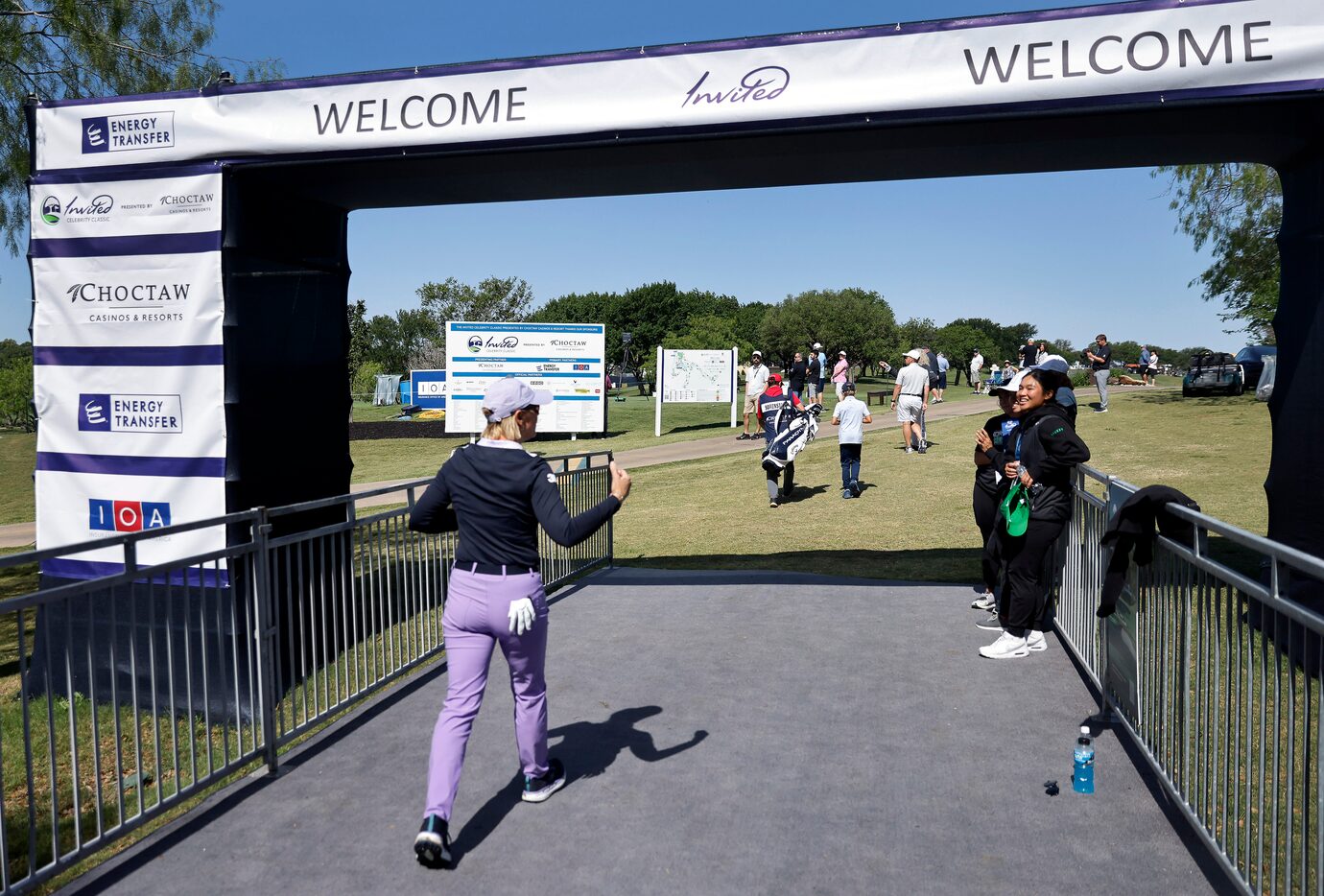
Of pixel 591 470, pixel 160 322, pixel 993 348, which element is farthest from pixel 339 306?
pixel 993 348

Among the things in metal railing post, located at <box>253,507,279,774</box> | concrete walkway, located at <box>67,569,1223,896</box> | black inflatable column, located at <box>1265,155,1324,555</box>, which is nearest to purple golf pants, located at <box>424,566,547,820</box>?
concrete walkway, located at <box>67,569,1223,896</box>

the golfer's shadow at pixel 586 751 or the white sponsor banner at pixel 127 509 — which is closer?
the golfer's shadow at pixel 586 751

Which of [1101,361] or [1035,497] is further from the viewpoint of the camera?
[1101,361]

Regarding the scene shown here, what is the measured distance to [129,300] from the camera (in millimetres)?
6539

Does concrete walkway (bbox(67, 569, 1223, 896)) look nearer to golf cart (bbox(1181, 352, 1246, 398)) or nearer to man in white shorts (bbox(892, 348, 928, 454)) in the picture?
man in white shorts (bbox(892, 348, 928, 454))

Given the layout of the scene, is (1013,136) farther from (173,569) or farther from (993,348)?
(993,348)

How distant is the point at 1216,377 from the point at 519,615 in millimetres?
31565

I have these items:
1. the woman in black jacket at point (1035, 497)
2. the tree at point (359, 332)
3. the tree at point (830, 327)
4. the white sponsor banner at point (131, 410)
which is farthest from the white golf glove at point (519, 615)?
the tree at point (830, 327)

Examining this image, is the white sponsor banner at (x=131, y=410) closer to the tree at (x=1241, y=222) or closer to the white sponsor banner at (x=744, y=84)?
the white sponsor banner at (x=744, y=84)

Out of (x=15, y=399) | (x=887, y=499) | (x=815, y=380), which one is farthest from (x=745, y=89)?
(x=15, y=399)

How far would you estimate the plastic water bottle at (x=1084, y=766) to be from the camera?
14.7 ft

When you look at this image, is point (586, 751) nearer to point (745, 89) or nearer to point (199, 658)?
point (199, 658)

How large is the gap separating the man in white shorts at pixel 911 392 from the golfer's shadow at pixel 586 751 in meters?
13.3

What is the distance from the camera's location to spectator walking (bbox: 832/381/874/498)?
14.1m
